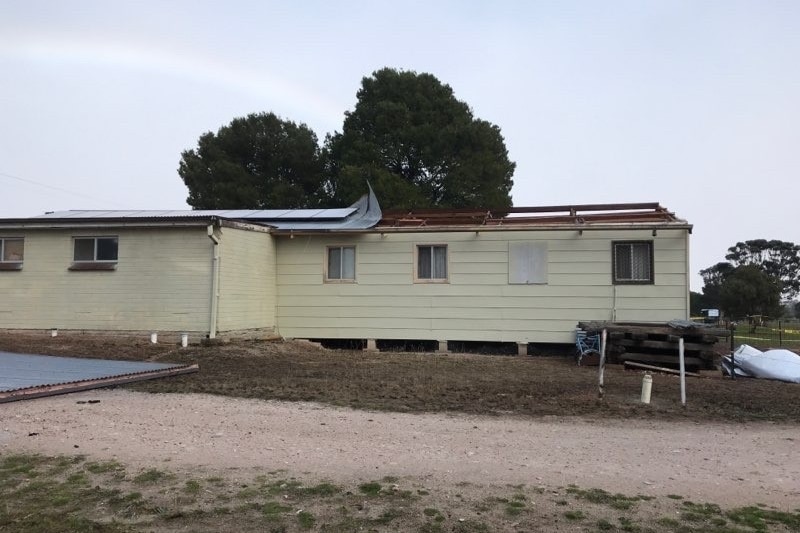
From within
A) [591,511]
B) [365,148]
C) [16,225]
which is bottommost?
[591,511]

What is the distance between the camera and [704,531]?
3764 mm

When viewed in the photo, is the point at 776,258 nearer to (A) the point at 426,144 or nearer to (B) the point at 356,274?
(A) the point at 426,144

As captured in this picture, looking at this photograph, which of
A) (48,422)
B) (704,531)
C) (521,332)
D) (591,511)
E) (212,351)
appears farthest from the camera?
(521,332)

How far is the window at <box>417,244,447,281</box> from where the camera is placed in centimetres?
1549

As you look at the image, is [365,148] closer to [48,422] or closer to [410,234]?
[410,234]

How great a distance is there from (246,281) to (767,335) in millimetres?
21861

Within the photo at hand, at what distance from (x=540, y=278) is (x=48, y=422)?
36.4ft

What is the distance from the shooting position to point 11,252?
48.8 feet

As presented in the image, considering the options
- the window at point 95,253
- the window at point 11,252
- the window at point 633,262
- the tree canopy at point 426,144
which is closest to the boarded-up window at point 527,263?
the window at point 633,262

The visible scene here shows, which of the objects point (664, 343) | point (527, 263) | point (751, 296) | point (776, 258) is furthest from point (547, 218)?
point (776, 258)

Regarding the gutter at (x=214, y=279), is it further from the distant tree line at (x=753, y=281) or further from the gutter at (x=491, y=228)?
the distant tree line at (x=753, y=281)

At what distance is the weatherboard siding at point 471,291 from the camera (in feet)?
46.9

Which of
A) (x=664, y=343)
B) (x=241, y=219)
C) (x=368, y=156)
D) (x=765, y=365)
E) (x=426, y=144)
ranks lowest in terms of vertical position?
(x=765, y=365)

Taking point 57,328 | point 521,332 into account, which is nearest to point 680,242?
point 521,332
